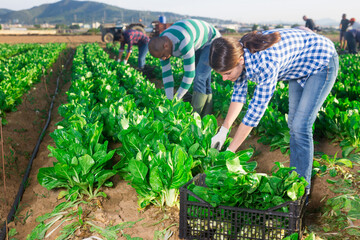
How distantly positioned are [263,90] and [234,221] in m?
0.98

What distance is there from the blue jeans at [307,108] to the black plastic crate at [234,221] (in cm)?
74

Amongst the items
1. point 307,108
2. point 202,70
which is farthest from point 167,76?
point 307,108

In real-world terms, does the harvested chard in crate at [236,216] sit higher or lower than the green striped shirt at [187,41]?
lower

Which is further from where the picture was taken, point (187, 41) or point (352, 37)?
point (352, 37)

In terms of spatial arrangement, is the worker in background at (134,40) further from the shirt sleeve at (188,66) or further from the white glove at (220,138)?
the white glove at (220,138)

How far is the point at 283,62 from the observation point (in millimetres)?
2465

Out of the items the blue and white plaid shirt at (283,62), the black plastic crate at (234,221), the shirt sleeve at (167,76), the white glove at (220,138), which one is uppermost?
the blue and white plaid shirt at (283,62)

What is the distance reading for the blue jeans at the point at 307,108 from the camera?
2656 mm

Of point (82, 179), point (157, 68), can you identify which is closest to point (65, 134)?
point (82, 179)

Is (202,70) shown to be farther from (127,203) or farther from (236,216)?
(236,216)

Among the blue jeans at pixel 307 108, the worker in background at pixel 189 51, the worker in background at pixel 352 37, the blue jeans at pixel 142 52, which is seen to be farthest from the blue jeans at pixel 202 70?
the worker in background at pixel 352 37

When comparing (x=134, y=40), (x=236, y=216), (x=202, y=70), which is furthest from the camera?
(x=134, y=40)

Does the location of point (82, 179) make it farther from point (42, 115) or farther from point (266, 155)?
point (42, 115)

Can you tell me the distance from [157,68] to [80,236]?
28.9 feet
